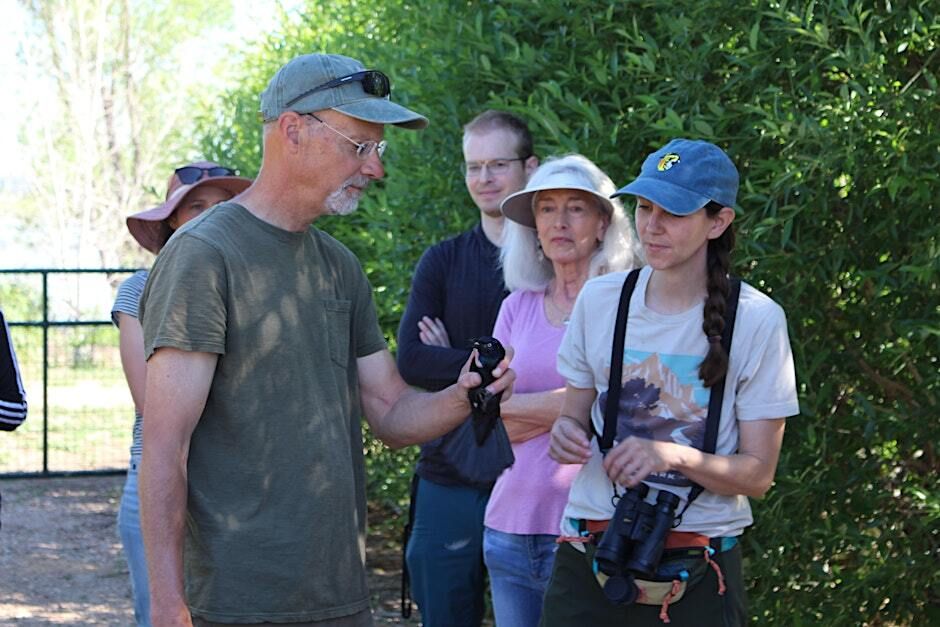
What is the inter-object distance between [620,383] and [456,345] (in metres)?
1.42

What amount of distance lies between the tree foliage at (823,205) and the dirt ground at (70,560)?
130 inches

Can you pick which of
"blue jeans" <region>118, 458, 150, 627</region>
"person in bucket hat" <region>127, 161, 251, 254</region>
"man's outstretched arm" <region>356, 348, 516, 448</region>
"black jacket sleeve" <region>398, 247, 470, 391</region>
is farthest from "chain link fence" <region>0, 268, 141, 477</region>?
"man's outstretched arm" <region>356, 348, 516, 448</region>

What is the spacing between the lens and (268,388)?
2.98 metres

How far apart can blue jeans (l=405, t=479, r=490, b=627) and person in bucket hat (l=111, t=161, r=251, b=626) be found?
89 cm

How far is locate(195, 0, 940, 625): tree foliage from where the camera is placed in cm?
439

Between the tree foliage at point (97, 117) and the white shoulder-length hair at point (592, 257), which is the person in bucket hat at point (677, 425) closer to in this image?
the white shoulder-length hair at point (592, 257)

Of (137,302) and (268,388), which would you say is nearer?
(268,388)

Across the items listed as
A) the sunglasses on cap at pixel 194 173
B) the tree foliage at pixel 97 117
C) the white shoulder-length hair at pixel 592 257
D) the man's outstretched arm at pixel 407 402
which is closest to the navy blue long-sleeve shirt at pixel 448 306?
the white shoulder-length hair at pixel 592 257

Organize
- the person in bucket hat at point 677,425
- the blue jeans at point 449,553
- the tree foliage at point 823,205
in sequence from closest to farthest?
the person in bucket hat at point 677,425, the tree foliage at point 823,205, the blue jeans at point 449,553

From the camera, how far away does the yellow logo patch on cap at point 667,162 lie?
11.0 feet

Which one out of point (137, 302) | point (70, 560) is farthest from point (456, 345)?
point (70, 560)

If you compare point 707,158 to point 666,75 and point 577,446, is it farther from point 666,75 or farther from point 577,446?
point 666,75

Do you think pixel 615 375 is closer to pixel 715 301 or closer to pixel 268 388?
pixel 715 301

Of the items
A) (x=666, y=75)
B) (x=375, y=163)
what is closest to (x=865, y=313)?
(x=666, y=75)
